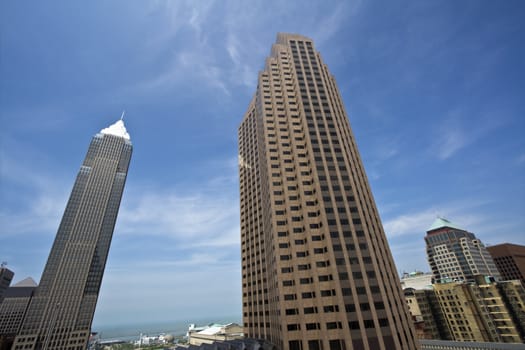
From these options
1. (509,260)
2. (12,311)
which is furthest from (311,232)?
(12,311)

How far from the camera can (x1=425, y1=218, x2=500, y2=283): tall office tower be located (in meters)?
160

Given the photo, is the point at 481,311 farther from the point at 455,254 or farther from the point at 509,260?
the point at 509,260

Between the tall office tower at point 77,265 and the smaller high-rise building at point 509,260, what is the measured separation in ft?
925

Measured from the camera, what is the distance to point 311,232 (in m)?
71.4

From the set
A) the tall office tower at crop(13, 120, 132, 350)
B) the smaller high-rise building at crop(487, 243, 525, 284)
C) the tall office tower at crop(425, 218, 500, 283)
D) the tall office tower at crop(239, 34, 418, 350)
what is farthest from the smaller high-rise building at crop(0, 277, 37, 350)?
the smaller high-rise building at crop(487, 243, 525, 284)

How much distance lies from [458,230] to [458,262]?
25.7 meters

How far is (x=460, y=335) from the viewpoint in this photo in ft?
350

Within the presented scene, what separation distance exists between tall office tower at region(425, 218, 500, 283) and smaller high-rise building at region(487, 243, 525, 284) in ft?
70.3

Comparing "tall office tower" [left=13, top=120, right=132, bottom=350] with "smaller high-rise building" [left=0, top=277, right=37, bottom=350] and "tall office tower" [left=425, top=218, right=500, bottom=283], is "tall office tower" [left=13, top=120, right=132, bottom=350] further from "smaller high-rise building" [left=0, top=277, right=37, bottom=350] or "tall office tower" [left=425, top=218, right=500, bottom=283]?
"tall office tower" [left=425, top=218, right=500, bottom=283]

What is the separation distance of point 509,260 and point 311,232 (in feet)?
683

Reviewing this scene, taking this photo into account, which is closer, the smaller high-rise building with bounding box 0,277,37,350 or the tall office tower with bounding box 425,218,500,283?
the smaller high-rise building with bounding box 0,277,37,350

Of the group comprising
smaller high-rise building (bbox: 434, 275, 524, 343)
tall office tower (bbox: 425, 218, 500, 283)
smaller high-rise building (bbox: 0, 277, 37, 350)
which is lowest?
smaller high-rise building (bbox: 434, 275, 524, 343)

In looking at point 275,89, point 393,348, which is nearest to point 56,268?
point 275,89

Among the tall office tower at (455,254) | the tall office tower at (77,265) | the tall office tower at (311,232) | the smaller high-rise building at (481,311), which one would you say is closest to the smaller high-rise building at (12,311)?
the tall office tower at (77,265)
